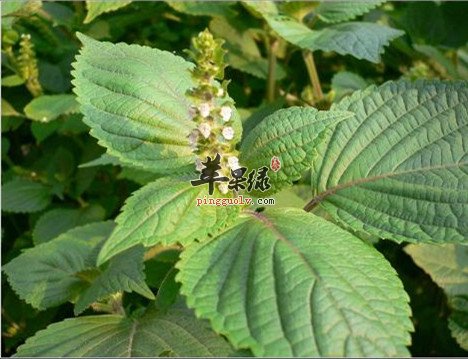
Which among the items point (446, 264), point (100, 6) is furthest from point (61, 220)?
point (446, 264)

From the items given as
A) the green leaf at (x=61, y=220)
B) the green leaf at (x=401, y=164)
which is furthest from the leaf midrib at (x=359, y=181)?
the green leaf at (x=61, y=220)

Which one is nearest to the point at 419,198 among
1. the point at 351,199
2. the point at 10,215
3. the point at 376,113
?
the point at 351,199

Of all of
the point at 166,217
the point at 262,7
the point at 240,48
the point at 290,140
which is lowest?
the point at 166,217

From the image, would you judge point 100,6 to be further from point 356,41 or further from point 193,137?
point 193,137

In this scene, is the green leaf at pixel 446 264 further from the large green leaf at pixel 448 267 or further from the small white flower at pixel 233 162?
the small white flower at pixel 233 162

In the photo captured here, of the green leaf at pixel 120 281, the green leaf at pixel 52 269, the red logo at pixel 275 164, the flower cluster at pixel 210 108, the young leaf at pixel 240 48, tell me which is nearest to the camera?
the flower cluster at pixel 210 108

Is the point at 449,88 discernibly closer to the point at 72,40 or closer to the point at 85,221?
the point at 85,221
